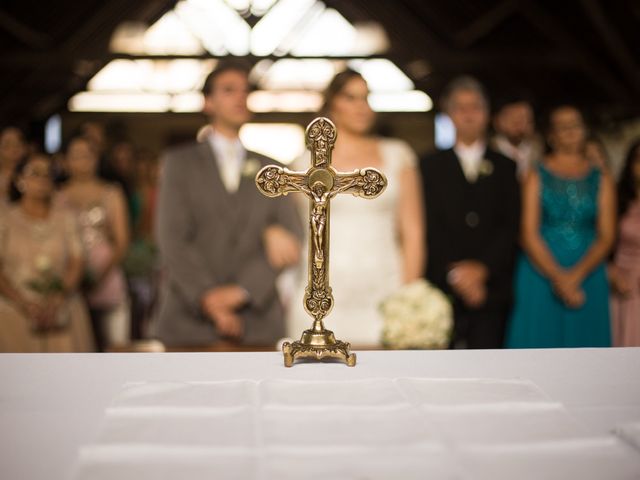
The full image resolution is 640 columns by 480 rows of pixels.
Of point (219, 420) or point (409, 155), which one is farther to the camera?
point (409, 155)

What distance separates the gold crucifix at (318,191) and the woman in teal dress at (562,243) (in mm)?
2625

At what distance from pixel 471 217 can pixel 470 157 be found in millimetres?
269

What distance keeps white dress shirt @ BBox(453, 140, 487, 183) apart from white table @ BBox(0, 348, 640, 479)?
2157mm

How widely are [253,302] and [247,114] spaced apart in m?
0.77

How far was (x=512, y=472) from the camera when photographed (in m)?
0.93

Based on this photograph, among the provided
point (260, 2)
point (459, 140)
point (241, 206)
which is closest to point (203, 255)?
point (241, 206)

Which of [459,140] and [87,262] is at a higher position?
[459,140]

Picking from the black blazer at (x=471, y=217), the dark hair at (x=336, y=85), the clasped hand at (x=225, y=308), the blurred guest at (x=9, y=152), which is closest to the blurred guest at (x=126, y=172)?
the blurred guest at (x=9, y=152)

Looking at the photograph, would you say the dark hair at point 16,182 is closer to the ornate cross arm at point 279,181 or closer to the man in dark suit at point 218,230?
the man in dark suit at point 218,230

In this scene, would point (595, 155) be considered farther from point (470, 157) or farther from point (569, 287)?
point (470, 157)

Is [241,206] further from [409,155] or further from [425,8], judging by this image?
[425,8]

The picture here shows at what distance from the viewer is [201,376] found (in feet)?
4.65

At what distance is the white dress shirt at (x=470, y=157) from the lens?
379 centimetres

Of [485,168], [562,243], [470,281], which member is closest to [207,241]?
[470,281]
